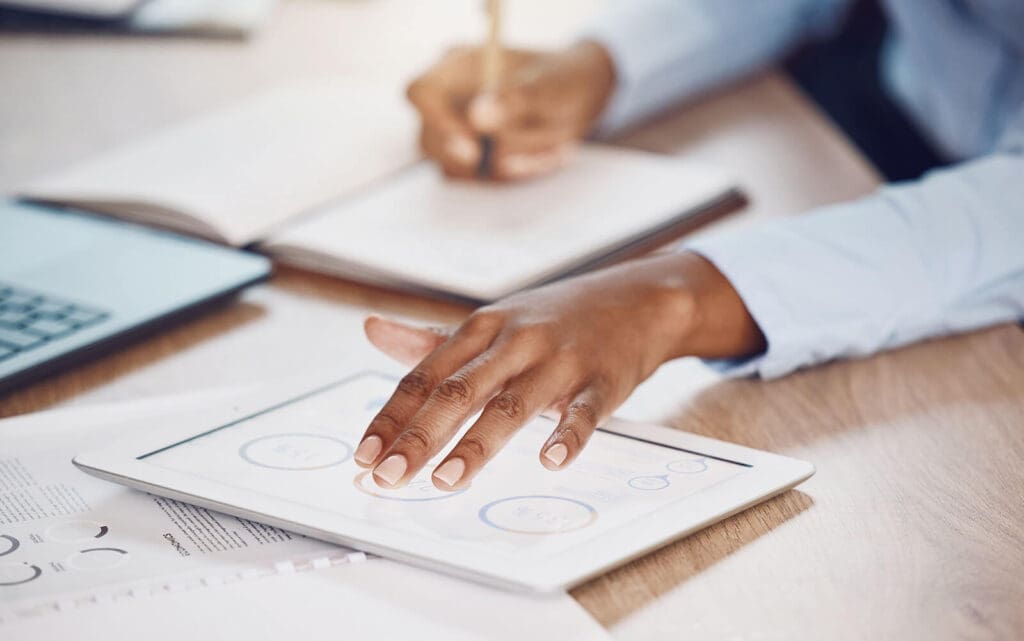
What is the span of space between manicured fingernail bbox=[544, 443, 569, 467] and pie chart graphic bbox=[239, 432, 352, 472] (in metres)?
0.10

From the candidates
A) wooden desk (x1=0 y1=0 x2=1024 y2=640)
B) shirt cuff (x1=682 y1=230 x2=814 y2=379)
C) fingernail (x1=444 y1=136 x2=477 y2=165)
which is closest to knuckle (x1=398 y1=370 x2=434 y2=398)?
wooden desk (x1=0 y1=0 x2=1024 y2=640)

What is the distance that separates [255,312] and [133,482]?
278 mm

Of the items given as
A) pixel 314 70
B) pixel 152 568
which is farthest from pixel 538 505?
pixel 314 70

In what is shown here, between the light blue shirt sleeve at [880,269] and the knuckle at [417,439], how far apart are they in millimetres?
240

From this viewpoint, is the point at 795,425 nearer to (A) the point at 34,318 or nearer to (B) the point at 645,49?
(A) the point at 34,318

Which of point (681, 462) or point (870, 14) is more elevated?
point (870, 14)

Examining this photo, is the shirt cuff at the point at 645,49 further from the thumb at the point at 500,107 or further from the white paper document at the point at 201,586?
the white paper document at the point at 201,586

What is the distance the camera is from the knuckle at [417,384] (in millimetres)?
625

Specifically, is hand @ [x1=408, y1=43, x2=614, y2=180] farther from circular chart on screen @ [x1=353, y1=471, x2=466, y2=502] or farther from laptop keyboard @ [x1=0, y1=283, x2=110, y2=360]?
circular chart on screen @ [x1=353, y1=471, x2=466, y2=502]

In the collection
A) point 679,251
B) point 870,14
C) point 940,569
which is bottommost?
point 940,569

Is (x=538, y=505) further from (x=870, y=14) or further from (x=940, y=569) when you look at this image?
(x=870, y=14)

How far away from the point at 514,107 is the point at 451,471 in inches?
25.6

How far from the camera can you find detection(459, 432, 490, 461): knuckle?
58 centimetres

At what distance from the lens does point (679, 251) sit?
2.64 ft
